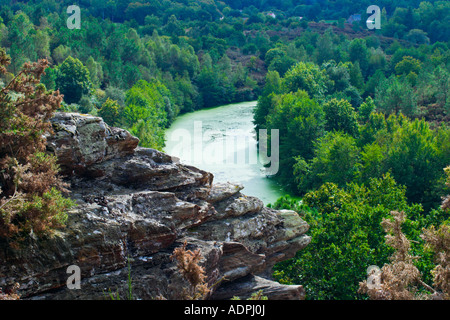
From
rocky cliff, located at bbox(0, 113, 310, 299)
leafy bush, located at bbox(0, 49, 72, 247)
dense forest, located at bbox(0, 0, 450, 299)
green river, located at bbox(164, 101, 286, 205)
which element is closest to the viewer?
leafy bush, located at bbox(0, 49, 72, 247)

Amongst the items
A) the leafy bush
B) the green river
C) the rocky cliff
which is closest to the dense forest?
the leafy bush

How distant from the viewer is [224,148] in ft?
220

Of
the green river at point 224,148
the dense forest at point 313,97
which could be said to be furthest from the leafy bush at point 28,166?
the green river at point 224,148

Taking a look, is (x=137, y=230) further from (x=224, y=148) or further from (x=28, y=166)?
(x=224, y=148)

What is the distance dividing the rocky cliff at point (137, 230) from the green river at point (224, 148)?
28596mm

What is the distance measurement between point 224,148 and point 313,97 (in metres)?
18.4

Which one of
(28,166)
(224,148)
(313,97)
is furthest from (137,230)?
(313,97)

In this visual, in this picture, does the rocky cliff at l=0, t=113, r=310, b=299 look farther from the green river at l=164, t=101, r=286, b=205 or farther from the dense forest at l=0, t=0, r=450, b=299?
the green river at l=164, t=101, r=286, b=205

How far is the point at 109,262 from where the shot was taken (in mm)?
15398

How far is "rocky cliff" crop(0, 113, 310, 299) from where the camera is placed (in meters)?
14.6

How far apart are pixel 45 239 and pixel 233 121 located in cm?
7267

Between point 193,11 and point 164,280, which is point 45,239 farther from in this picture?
point 193,11

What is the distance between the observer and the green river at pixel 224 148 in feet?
179

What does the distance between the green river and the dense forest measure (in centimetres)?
318
